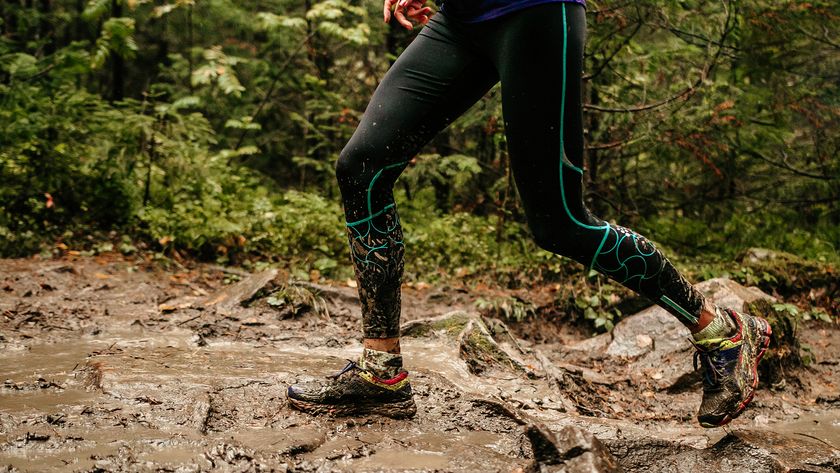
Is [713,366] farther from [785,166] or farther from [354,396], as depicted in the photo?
[785,166]

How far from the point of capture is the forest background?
6184 millimetres

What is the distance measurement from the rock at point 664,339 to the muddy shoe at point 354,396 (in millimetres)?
2132

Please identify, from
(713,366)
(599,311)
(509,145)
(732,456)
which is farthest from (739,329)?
(599,311)

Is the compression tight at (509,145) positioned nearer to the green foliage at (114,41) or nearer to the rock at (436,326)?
the rock at (436,326)

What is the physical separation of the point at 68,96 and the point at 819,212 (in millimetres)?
9458

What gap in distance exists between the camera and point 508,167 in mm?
7363

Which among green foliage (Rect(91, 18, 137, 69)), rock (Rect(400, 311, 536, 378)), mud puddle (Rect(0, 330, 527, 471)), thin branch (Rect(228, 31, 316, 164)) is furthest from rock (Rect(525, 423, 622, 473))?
thin branch (Rect(228, 31, 316, 164))


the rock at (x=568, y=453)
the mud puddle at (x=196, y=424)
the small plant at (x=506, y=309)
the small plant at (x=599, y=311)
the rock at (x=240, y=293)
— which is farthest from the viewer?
the small plant at (x=506, y=309)

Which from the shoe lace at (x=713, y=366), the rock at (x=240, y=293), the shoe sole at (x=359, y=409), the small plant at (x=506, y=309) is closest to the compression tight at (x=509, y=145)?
the shoe lace at (x=713, y=366)

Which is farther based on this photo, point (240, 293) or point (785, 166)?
point (785, 166)

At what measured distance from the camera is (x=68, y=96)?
679cm

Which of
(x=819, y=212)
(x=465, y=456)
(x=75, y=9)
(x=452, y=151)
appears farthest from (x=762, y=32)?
(x=75, y=9)

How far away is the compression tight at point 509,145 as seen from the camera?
217cm

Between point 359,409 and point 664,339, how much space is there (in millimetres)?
2684
